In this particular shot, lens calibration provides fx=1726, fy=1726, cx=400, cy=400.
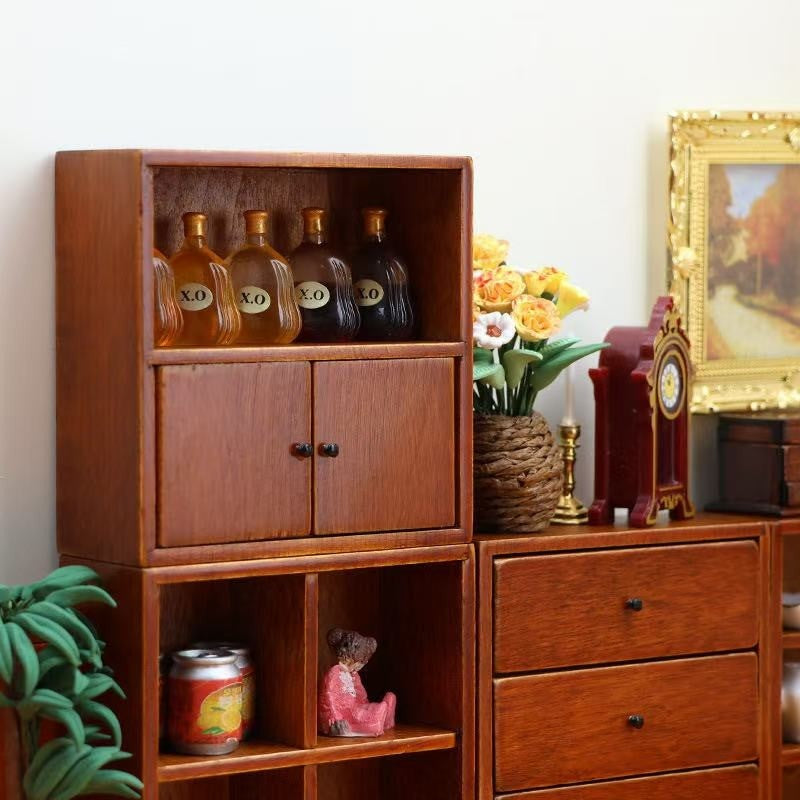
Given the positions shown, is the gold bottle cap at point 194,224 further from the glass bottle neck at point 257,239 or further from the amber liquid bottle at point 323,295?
the amber liquid bottle at point 323,295

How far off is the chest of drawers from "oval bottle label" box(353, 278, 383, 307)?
49cm

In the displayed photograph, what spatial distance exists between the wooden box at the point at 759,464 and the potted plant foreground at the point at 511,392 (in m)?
0.53

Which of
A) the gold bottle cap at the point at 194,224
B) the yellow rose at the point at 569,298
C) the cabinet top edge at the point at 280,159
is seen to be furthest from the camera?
the yellow rose at the point at 569,298

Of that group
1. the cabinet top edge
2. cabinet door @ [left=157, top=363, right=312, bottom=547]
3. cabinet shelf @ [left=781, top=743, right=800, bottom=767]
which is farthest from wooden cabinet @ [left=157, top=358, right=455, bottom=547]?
cabinet shelf @ [left=781, top=743, right=800, bottom=767]

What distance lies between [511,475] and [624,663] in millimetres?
434

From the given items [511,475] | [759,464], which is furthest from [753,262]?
[511,475]

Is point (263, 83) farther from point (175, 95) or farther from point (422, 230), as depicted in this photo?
point (422, 230)

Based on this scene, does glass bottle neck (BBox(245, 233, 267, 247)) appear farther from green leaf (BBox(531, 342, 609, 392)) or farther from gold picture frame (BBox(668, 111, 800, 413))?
gold picture frame (BBox(668, 111, 800, 413))

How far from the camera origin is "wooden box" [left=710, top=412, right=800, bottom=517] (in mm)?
3576

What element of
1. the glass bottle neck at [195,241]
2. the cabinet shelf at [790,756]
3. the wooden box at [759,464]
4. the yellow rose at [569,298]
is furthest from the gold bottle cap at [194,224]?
the cabinet shelf at [790,756]

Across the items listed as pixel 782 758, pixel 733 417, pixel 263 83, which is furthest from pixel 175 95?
pixel 782 758

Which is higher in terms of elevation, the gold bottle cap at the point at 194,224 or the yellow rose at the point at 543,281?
the gold bottle cap at the point at 194,224

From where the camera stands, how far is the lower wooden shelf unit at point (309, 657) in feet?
9.36

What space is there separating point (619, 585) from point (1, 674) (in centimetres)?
121
